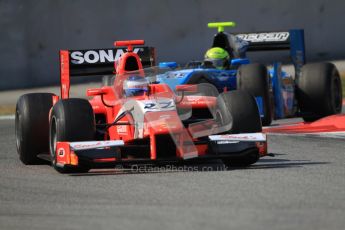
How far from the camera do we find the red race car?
10.2 m

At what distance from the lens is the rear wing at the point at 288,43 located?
16.6 m

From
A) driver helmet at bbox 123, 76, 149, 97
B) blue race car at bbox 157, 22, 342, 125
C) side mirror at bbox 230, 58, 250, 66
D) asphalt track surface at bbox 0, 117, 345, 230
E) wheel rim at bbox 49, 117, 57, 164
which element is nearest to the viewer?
asphalt track surface at bbox 0, 117, 345, 230

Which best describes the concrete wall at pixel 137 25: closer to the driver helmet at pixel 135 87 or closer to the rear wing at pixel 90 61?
the rear wing at pixel 90 61

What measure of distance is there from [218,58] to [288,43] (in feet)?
4.59

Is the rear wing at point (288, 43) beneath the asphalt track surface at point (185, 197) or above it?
above

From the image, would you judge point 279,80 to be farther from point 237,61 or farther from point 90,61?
point 90,61

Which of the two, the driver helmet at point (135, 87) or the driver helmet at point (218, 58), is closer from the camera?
the driver helmet at point (135, 87)

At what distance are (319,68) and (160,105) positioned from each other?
598 cm

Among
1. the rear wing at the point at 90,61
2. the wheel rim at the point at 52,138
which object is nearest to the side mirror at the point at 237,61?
the rear wing at the point at 90,61

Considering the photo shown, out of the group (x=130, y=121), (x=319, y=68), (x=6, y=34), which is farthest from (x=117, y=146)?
(x=6, y=34)

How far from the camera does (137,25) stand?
23531 millimetres

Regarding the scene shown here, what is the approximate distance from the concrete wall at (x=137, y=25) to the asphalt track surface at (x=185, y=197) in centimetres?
1109

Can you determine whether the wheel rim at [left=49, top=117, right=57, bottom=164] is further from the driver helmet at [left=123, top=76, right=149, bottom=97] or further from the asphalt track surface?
the driver helmet at [left=123, top=76, right=149, bottom=97]

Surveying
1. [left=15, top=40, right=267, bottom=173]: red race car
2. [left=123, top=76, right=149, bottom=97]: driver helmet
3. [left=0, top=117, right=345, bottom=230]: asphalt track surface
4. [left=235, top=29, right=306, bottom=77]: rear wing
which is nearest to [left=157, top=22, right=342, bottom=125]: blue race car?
[left=235, top=29, right=306, bottom=77]: rear wing
